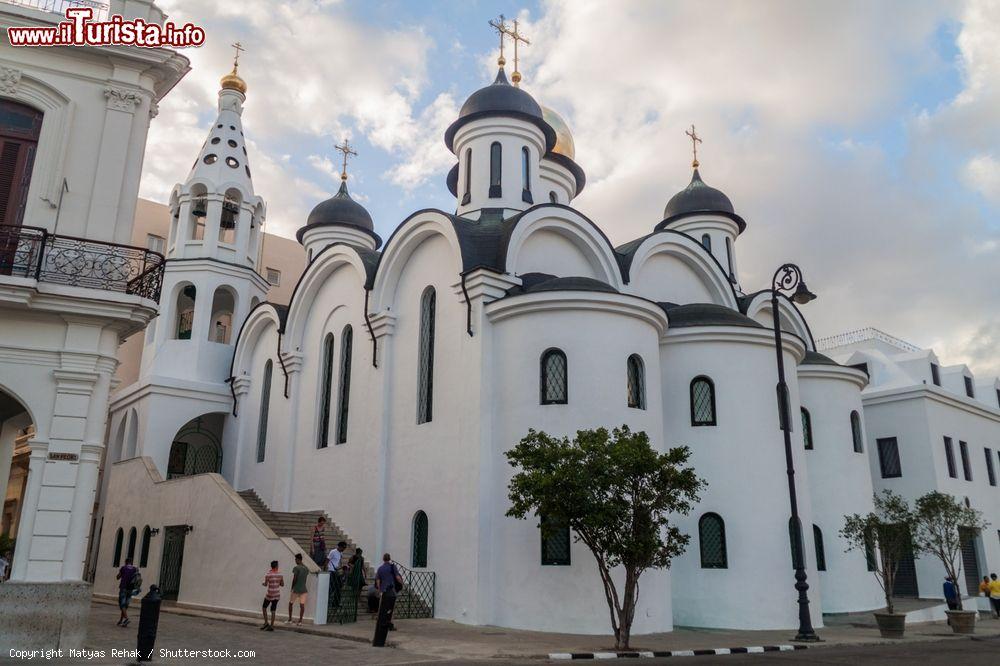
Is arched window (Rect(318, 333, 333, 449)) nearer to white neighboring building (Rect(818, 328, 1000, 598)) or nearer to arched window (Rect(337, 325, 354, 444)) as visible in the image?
arched window (Rect(337, 325, 354, 444))

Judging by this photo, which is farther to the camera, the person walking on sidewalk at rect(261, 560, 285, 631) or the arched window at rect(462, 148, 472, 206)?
the arched window at rect(462, 148, 472, 206)

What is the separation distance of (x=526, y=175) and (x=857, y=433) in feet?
35.6

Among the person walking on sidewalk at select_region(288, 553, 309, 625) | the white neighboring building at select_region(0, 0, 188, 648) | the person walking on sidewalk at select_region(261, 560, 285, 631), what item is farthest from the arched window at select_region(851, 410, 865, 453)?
the white neighboring building at select_region(0, 0, 188, 648)

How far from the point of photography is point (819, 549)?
18.4 m

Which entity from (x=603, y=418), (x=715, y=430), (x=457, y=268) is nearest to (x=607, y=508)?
(x=603, y=418)

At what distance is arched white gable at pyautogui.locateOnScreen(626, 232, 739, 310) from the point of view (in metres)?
19.9

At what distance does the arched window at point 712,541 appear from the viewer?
15695 mm

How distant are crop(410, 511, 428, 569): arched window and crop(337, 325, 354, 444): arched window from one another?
12.8ft

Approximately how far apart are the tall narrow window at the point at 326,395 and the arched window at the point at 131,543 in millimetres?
5560

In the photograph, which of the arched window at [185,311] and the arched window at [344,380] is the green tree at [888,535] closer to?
the arched window at [344,380]

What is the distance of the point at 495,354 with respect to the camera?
15.9m

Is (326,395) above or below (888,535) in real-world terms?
above

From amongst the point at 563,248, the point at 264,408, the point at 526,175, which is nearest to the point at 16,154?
the point at 563,248

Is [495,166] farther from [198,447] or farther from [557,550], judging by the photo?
[198,447]
